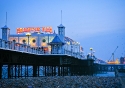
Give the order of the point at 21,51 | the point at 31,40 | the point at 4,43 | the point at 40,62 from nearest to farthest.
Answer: the point at 4,43
the point at 21,51
the point at 40,62
the point at 31,40

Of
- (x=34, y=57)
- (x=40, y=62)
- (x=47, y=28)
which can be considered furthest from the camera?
(x=47, y=28)

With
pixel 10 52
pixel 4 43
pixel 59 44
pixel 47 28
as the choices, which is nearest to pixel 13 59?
pixel 10 52

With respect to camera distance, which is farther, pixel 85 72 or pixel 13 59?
pixel 85 72

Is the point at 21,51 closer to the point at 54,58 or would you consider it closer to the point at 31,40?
the point at 54,58

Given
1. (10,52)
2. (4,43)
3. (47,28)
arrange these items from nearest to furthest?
(4,43) < (10,52) < (47,28)

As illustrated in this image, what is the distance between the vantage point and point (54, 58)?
5194 cm

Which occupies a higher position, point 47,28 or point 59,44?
point 47,28

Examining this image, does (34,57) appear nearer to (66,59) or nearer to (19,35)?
(66,59)

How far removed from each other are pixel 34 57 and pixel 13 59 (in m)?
11.0

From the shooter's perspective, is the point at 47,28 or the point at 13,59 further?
the point at 47,28

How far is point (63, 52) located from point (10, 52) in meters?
18.0

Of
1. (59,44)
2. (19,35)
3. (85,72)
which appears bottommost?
(85,72)

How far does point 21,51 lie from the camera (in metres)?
37.8

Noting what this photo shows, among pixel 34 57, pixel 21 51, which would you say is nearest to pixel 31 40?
pixel 34 57
